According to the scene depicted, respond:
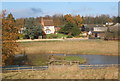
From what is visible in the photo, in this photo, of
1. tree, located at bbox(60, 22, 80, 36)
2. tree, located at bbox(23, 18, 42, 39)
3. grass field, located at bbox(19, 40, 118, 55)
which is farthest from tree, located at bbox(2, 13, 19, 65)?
tree, located at bbox(60, 22, 80, 36)

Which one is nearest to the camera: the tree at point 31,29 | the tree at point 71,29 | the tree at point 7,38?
the tree at point 7,38

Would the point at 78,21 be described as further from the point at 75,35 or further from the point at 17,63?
the point at 17,63

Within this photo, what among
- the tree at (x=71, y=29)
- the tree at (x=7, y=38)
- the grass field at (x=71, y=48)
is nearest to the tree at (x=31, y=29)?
the grass field at (x=71, y=48)

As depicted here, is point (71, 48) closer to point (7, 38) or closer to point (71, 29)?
point (7, 38)

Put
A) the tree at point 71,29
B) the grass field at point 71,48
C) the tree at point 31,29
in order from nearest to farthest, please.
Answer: the grass field at point 71,48
the tree at point 31,29
the tree at point 71,29

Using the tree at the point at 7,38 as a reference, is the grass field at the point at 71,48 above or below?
below

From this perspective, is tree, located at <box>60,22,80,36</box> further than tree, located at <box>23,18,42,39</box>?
Yes

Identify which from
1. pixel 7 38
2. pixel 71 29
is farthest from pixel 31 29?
pixel 7 38

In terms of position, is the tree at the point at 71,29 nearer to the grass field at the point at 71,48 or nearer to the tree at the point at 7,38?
the grass field at the point at 71,48

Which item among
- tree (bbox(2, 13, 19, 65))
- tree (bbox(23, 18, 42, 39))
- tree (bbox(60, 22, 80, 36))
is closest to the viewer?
tree (bbox(2, 13, 19, 65))

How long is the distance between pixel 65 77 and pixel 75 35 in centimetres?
5918

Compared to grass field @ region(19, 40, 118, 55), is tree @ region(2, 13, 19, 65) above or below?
above


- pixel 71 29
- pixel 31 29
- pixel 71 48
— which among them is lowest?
pixel 71 48

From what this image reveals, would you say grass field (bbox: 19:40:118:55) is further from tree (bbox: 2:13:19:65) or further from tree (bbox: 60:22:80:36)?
tree (bbox: 60:22:80:36)
